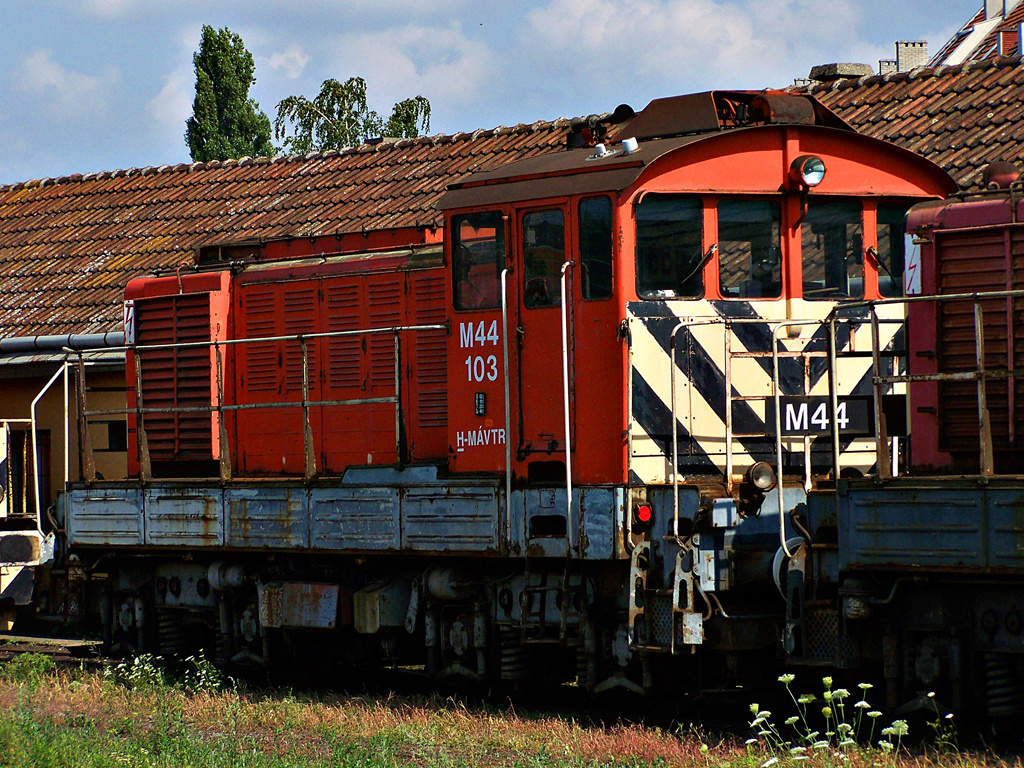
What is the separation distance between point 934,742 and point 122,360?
35.2 ft

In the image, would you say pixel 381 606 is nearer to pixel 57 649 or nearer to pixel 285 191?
pixel 57 649

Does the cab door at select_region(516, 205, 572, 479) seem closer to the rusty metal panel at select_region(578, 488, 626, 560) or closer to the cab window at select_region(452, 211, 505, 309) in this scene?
the cab window at select_region(452, 211, 505, 309)

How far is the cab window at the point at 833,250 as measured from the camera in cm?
927

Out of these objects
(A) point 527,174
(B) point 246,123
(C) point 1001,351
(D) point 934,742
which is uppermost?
(B) point 246,123

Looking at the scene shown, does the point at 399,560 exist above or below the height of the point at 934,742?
above

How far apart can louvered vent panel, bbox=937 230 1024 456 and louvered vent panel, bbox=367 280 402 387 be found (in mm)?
4516

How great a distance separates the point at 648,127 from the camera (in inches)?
380

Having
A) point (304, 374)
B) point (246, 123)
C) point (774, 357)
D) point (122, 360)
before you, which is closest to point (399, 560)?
point (304, 374)

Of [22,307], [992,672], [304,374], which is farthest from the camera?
[22,307]

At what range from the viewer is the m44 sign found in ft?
29.5

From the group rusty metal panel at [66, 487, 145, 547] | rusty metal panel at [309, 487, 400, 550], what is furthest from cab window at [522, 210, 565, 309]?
rusty metal panel at [66, 487, 145, 547]

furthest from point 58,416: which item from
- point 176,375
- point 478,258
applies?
point 478,258

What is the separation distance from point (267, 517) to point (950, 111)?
8588 millimetres

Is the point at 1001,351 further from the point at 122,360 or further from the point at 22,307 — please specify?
the point at 22,307
